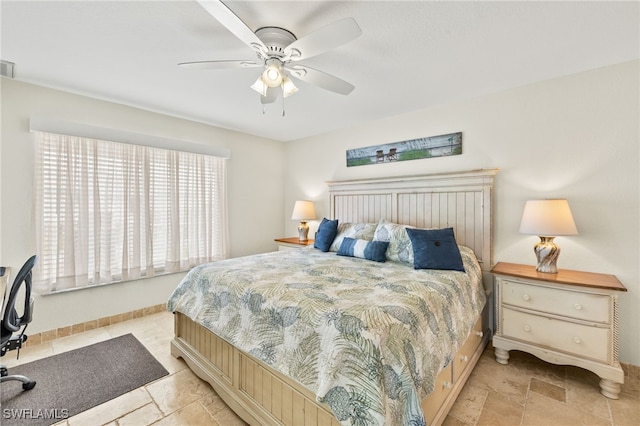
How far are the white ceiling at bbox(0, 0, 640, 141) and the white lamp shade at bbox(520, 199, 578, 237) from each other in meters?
1.16

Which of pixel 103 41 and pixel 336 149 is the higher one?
pixel 103 41

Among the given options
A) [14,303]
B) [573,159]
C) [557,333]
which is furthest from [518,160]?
[14,303]

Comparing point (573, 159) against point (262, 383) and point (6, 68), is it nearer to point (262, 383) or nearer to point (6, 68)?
point (262, 383)

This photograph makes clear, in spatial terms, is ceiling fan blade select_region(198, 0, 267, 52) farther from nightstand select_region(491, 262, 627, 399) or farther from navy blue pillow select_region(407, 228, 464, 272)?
nightstand select_region(491, 262, 627, 399)

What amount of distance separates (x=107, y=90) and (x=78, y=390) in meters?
2.70

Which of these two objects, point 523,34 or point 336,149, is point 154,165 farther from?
point 523,34

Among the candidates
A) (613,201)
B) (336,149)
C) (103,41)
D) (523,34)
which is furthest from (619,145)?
(103,41)

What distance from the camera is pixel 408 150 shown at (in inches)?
133

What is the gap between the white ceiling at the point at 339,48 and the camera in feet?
5.33

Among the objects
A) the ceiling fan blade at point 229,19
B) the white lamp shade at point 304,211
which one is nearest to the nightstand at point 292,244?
the white lamp shade at point 304,211

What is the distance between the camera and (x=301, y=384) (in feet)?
4.61

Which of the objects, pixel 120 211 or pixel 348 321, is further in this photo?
pixel 120 211

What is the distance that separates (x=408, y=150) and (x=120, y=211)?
3512mm

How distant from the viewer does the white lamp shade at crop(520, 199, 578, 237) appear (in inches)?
84.5
